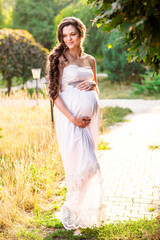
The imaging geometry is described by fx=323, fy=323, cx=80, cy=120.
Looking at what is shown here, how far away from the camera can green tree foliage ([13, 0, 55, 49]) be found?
27125 millimetres

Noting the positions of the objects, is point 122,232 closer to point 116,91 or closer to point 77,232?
point 77,232

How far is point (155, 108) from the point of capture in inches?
450

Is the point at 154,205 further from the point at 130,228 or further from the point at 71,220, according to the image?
the point at 71,220

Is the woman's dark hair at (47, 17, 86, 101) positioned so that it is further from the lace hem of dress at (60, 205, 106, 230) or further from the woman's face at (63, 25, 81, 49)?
the lace hem of dress at (60, 205, 106, 230)

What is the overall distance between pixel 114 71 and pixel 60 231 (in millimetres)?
16280

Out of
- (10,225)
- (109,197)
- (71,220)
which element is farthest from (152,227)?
(10,225)

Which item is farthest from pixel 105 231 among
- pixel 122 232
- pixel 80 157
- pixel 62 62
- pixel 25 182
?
pixel 62 62

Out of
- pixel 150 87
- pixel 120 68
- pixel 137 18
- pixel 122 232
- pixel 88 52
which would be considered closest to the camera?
pixel 137 18

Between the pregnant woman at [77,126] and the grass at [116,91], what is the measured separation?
441 inches

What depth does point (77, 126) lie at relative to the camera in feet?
10.0

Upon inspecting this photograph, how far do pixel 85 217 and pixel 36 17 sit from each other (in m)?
26.9

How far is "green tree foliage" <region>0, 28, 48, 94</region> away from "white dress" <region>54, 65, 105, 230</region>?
1295 cm

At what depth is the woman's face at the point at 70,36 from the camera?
3053 mm

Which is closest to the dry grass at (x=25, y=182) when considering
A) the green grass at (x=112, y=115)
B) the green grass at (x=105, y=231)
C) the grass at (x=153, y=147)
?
the green grass at (x=105, y=231)
